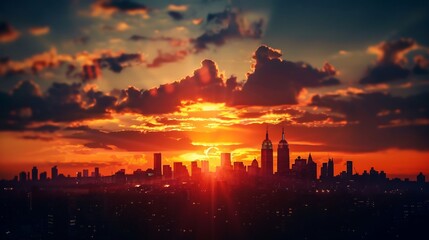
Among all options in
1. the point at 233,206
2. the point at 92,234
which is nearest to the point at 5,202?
the point at 92,234

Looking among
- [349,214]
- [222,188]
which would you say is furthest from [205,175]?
[349,214]

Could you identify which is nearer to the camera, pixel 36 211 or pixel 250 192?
pixel 36 211

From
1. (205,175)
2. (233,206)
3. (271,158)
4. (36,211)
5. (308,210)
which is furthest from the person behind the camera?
(271,158)

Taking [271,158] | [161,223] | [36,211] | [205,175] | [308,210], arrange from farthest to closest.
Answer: [271,158] → [205,175] → [308,210] → [161,223] → [36,211]

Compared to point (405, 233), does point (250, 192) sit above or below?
above

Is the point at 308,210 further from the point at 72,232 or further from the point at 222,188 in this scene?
the point at 72,232

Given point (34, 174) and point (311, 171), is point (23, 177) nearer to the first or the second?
point (34, 174)

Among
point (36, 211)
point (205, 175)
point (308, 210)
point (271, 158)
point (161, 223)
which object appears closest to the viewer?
point (36, 211)

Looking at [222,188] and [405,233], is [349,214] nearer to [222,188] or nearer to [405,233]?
[405,233]

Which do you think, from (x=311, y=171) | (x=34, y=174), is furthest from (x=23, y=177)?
(x=311, y=171)
